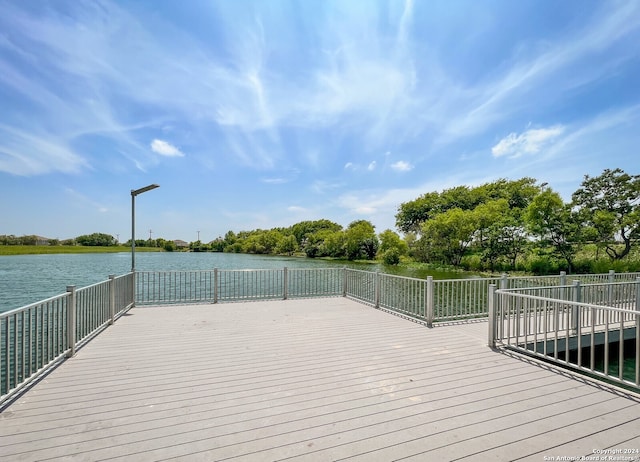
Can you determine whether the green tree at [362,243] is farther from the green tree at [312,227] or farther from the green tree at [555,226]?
the green tree at [312,227]

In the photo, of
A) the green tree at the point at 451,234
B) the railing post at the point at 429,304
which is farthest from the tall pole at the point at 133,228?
the green tree at the point at 451,234

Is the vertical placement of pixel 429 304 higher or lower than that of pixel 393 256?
higher

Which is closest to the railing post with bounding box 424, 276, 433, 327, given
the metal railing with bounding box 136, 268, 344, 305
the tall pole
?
the metal railing with bounding box 136, 268, 344, 305

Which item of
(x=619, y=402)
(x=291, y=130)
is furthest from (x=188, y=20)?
(x=619, y=402)

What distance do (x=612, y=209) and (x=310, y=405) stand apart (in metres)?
22.6

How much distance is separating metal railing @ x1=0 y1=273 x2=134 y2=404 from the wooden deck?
0.58 ft

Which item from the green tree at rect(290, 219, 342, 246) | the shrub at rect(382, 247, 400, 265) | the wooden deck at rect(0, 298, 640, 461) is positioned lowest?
the shrub at rect(382, 247, 400, 265)

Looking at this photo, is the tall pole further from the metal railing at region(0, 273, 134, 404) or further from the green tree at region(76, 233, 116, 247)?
the green tree at region(76, 233, 116, 247)

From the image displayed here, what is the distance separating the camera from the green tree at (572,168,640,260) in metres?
16.4

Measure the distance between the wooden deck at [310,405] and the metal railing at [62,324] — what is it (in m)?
0.18

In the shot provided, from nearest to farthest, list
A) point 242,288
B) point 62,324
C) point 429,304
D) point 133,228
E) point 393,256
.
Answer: point 62,324 < point 429,304 < point 133,228 < point 242,288 < point 393,256

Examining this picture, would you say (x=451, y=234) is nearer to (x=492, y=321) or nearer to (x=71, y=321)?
(x=492, y=321)

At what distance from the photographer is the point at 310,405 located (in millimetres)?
2566

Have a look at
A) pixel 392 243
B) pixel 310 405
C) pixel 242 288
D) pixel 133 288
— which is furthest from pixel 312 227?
pixel 310 405
